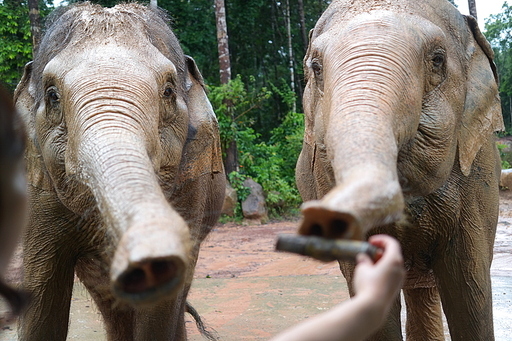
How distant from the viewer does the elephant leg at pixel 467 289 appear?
13.0 feet

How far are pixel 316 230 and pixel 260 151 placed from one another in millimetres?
16159

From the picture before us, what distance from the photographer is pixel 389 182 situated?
2295mm

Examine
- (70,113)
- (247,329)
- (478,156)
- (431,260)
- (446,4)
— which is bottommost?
(247,329)

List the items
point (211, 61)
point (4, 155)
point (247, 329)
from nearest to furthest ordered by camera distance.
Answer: point (4, 155)
point (247, 329)
point (211, 61)

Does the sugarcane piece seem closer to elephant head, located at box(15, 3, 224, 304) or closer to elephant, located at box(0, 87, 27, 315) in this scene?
elephant head, located at box(15, 3, 224, 304)

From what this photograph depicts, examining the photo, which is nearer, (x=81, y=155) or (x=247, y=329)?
(x=81, y=155)

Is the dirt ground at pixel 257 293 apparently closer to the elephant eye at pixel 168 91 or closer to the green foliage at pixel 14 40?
the elephant eye at pixel 168 91

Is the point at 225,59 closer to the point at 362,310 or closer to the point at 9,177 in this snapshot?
the point at 362,310

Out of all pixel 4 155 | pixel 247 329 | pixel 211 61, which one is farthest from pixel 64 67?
pixel 211 61

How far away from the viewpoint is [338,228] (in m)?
1.96

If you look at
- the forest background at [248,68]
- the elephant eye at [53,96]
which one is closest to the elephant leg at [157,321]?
the elephant eye at [53,96]

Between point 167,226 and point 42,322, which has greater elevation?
point 167,226

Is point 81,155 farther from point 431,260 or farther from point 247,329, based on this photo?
point 247,329

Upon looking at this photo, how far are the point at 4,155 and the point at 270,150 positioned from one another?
17.3 meters
